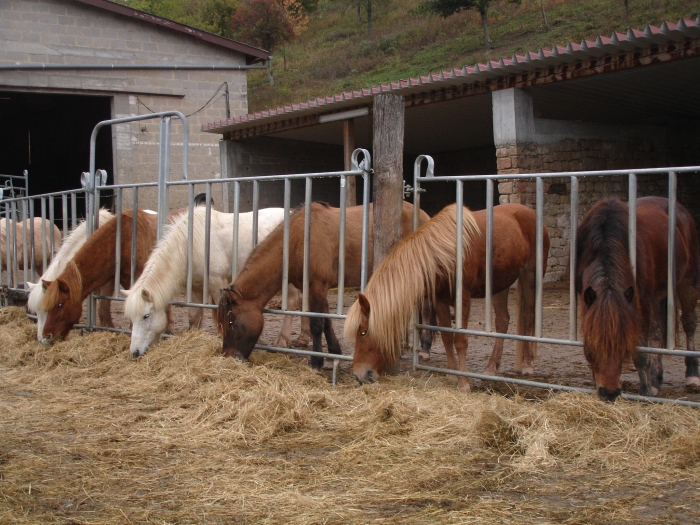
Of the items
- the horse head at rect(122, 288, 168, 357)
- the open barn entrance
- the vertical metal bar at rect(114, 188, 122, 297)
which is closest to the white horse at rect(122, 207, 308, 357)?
the horse head at rect(122, 288, 168, 357)

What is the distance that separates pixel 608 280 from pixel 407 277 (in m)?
1.29

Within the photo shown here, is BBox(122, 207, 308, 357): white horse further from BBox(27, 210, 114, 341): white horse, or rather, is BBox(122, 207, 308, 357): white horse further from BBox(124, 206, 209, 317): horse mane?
BBox(27, 210, 114, 341): white horse

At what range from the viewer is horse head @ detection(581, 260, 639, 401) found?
383cm

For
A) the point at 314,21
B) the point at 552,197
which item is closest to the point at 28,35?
the point at 552,197

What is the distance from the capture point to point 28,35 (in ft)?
50.3

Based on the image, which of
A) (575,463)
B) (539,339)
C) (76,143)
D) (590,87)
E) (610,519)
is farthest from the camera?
(76,143)

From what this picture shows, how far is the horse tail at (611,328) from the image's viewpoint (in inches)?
151

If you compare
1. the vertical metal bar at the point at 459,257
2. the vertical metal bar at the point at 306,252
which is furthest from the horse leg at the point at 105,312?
the vertical metal bar at the point at 459,257

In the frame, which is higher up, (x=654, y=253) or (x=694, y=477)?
(x=654, y=253)

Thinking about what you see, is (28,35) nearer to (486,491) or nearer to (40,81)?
(40,81)

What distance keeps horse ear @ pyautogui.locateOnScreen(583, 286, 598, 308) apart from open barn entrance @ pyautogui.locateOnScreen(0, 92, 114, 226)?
51.0 ft

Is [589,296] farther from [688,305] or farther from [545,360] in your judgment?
[545,360]

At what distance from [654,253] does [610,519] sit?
2.48m

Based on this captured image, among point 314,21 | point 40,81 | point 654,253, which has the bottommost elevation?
point 654,253
